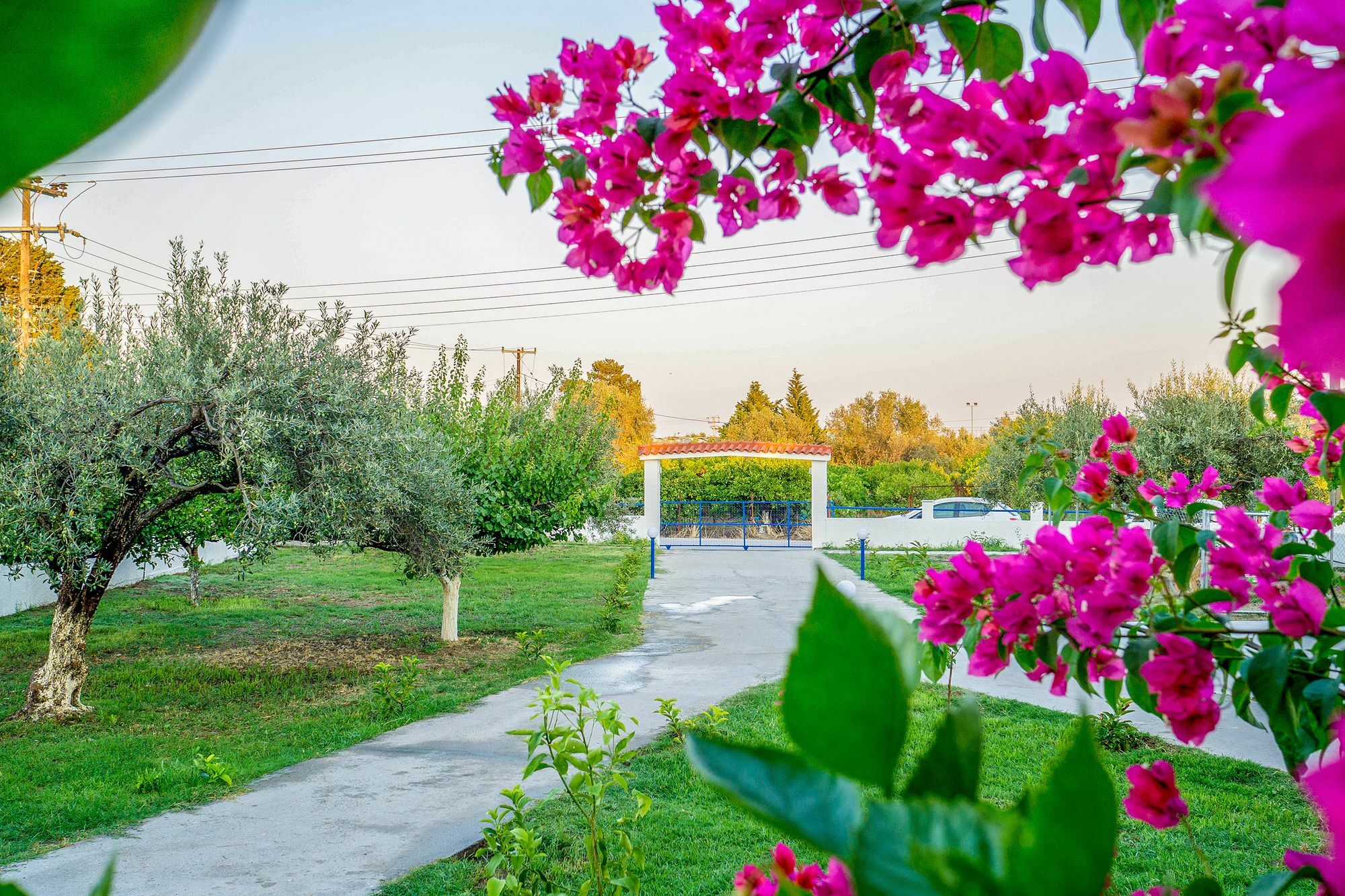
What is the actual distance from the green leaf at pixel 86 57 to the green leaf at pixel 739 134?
1139 mm

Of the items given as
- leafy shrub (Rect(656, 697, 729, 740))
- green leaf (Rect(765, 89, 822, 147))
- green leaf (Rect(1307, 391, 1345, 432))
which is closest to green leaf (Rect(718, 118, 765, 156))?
green leaf (Rect(765, 89, 822, 147))

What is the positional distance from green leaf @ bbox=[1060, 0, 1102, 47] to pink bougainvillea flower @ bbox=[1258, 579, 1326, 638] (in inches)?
32.2

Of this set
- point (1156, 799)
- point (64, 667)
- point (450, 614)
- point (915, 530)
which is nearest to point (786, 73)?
point (1156, 799)

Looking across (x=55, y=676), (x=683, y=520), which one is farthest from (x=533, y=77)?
(x=683, y=520)

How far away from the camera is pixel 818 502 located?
23.1 meters

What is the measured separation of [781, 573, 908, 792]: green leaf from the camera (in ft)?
0.64

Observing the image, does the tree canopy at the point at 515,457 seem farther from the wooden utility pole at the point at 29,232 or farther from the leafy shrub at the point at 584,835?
the wooden utility pole at the point at 29,232

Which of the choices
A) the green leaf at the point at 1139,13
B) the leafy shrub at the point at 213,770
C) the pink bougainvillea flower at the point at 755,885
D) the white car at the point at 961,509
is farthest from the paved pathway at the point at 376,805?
the white car at the point at 961,509

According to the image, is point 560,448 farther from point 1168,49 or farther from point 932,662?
point 1168,49

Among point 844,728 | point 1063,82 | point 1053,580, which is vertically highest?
point 1063,82

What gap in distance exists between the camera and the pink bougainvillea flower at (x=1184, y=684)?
1.27m

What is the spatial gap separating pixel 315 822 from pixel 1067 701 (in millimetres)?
5677

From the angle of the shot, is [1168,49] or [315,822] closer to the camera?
[1168,49]

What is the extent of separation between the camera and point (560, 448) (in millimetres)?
11086
